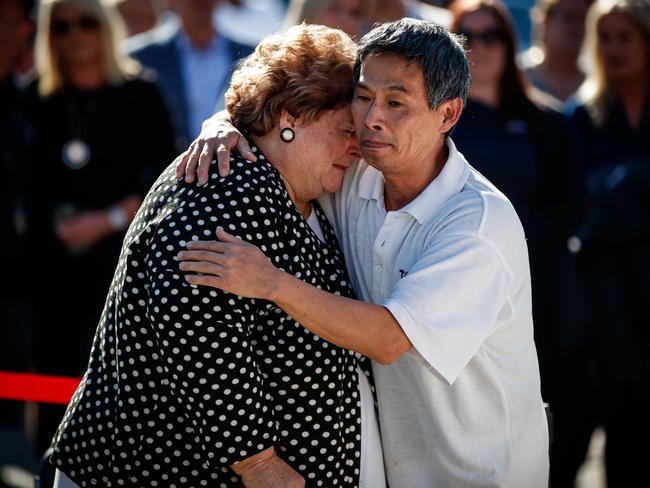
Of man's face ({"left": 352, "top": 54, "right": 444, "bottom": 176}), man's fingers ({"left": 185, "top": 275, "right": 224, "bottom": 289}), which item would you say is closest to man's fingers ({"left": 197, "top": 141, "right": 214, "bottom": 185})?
man's fingers ({"left": 185, "top": 275, "right": 224, "bottom": 289})

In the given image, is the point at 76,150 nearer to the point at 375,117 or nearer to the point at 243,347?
the point at 375,117

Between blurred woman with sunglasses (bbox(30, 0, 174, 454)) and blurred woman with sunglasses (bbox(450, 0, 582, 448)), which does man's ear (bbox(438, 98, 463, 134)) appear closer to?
blurred woman with sunglasses (bbox(450, 0, 582, 448))

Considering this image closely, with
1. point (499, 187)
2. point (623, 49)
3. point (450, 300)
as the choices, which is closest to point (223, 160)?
point (450, 300)

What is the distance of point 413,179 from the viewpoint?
3.04 metres

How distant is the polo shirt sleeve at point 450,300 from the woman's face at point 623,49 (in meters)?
2.97

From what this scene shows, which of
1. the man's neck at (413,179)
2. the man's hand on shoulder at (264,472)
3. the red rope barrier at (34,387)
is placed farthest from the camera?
the red rope barrier at (34,387)

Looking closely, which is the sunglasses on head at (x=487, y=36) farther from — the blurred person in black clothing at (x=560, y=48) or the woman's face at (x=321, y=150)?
the woman's face at (x=321, y=150)

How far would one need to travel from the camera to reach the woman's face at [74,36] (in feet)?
17.2

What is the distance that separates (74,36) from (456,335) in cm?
324

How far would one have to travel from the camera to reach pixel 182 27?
6.25m

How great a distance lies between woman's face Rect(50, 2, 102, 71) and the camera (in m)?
5.23

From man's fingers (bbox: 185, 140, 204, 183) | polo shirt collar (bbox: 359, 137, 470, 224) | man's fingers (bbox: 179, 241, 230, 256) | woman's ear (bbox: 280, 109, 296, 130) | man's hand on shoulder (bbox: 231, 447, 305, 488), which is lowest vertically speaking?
man's hand on shoulder (bbox: 231, 447, 305, 488)

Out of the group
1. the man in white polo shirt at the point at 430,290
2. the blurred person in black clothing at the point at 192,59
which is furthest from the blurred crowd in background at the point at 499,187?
the man in white polo shirt at the point at 430,290

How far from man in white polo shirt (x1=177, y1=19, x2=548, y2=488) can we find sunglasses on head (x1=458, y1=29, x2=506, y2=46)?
6.84 feet
